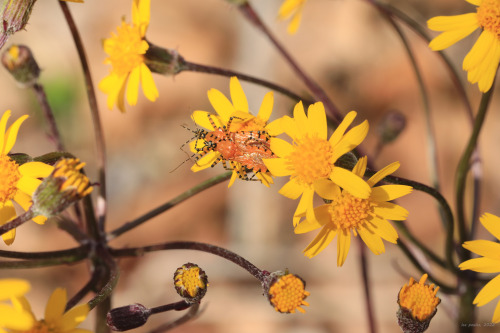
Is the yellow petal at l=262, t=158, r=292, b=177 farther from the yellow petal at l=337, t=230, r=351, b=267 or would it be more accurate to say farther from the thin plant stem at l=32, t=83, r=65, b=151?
the thin plant stem at l=32, t=83, r=65, b=151

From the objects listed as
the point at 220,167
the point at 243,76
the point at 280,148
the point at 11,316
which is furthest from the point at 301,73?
the point at 220,167

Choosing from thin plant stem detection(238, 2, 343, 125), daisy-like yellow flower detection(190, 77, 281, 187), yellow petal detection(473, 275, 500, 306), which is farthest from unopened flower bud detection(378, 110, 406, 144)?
yellow petal detection(473, 275, 500, 306)

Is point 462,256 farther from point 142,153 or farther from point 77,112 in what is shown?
point 77,112

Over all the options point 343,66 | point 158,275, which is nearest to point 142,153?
point 158,275

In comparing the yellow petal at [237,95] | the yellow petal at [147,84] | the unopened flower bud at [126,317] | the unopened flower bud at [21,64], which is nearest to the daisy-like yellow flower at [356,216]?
the yellow petal at [237,95]

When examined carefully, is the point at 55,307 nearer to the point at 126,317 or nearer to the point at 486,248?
the point at 126,317

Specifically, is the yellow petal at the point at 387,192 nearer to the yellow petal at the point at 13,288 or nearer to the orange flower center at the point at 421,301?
the orange flower center at the point at 421,301
